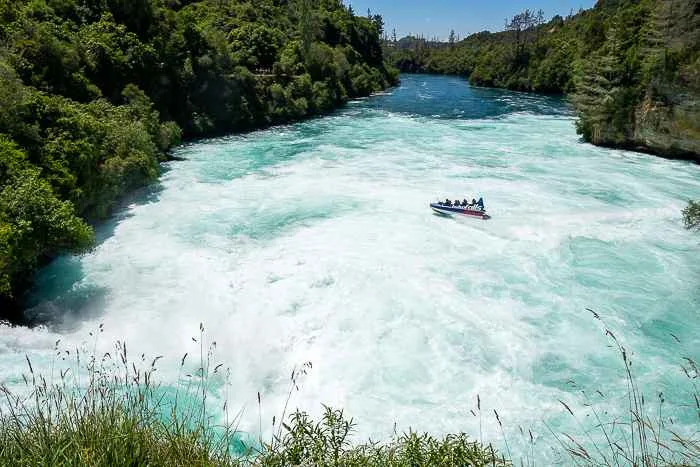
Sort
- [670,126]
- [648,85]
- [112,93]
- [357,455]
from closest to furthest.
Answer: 1. [357,455]
2. [112,93]
3. [670,126]
4. [648,85]

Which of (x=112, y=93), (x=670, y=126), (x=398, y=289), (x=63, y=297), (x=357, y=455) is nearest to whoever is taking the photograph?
(x=357, y=455)

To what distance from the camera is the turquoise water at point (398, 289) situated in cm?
1374

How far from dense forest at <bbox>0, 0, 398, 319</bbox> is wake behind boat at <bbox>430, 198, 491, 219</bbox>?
16548 mm

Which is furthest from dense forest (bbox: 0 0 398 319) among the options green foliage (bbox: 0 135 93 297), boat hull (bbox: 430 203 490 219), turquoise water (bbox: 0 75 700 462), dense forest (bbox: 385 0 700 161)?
dense forest (bbox: 385 0 700 161)

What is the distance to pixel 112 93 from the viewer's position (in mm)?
36719

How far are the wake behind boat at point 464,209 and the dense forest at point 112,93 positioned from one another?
16548 millimetres

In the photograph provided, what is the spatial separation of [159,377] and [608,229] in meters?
22.0

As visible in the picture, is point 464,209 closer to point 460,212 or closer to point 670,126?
point 460,212

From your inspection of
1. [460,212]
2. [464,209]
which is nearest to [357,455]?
[464,209]

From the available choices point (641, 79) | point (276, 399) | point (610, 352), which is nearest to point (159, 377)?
point (276, 399)

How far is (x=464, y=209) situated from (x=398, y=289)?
344 inches

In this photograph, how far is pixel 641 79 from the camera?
3869 centimetres

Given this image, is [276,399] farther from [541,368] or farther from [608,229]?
[608,229]

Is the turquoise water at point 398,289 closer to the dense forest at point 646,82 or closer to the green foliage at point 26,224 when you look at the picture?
the green foliage at point 26,224
